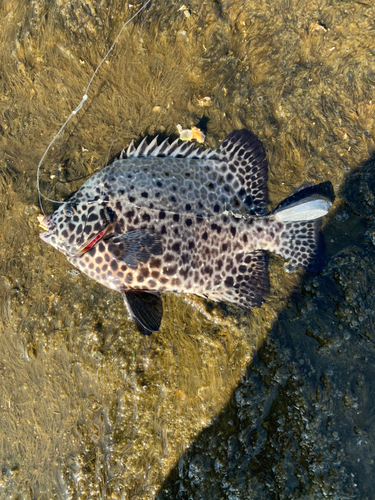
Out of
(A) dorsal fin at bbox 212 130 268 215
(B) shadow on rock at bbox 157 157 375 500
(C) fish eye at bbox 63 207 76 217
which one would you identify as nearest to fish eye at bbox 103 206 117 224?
(C) fish eye at bbox 63 207 76 217

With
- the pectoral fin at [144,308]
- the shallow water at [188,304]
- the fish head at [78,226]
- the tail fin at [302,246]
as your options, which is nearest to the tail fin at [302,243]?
the tail fin at [302,246]

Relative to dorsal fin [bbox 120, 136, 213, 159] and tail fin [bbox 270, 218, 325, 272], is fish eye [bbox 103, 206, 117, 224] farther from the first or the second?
tail fin [bbox 270, 218, 325, 272]

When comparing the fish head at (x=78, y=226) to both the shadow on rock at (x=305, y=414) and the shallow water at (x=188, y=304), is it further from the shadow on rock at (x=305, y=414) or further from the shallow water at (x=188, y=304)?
the shadow on rock at (x=305, y=414)

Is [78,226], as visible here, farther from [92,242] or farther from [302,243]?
[302,243]

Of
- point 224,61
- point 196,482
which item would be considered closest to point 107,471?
point 196,482

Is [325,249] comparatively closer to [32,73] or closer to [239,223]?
[239,223]

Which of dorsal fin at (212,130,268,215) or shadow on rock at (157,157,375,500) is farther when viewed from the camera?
dorsal fin at (212,130,268,215)
